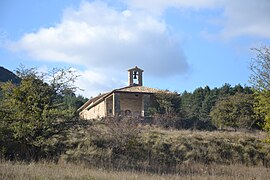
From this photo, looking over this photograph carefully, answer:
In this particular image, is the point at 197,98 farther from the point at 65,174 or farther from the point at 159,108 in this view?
the point at 65,174

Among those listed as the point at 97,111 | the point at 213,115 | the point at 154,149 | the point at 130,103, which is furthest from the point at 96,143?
the point at 97,111

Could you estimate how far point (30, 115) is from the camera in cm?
1331

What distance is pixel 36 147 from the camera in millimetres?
14023

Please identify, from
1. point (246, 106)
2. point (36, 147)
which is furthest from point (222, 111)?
point (36, 147)

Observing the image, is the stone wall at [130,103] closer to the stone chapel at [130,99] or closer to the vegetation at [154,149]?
the stone chapel at [130,99]

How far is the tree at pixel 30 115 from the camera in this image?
13.3 m

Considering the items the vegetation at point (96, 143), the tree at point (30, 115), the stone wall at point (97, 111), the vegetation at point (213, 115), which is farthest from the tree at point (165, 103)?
the tree at point (30, 115)

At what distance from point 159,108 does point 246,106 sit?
335 inches

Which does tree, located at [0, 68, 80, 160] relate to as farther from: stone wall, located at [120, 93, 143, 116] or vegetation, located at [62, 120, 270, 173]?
Result: stone wall, located at [120, 93, 143, 116]

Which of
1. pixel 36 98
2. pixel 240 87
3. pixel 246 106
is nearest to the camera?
pixel 36 98

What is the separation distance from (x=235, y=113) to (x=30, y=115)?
2118 cm

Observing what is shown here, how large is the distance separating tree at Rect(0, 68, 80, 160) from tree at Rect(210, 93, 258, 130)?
752 inches

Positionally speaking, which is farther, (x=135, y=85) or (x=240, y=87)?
(x=240, y=87)

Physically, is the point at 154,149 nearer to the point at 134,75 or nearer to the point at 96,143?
the point at 96,143
